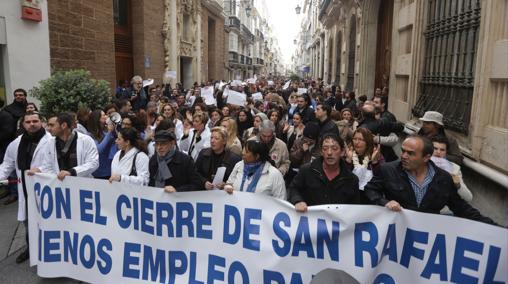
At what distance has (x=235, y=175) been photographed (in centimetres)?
418

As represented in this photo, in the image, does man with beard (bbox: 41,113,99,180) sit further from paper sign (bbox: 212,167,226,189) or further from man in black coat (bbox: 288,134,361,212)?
man in black coat (bbox: 288,134,361,212)

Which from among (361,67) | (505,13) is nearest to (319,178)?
(505,13)

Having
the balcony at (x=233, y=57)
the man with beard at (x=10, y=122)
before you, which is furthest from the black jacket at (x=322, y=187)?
the balcony at (x=233, y=57)

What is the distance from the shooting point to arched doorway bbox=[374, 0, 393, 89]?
1245 cm

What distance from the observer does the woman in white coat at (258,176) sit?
397cm

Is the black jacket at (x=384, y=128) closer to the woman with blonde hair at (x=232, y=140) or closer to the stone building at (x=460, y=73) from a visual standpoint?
the stone building at (x=460, y=73)

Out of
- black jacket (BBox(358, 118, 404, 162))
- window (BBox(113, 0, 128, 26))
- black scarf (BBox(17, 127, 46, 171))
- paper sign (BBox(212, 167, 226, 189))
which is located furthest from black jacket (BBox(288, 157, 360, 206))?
window (BBox(113, 0, 128, 26))

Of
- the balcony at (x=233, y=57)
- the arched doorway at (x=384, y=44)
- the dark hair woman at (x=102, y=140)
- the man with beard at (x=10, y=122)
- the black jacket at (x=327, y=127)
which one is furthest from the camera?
the balcony at (x=233, y=57)

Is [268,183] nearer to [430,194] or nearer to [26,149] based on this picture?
[430,194]

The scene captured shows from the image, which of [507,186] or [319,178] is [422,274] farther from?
[507,186]

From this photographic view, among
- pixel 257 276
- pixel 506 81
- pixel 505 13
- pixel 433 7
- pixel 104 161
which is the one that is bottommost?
pixel 257 276

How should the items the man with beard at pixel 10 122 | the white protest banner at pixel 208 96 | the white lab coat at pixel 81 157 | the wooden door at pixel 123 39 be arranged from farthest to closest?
the wooden door at pixel 123 39 < the white protest banner at pixel 208 96 < the man with beard at pixel 10 122 < the white lab coat at pixel 81 157

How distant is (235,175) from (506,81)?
3.50 meters

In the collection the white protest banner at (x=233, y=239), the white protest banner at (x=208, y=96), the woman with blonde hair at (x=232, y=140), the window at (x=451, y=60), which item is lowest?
the white protest banner at (x=233, y=239)
